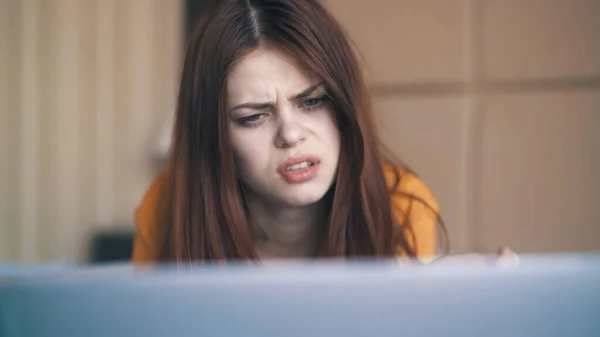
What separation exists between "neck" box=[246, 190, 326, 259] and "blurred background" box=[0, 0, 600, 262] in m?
0.37

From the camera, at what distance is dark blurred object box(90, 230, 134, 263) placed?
1.55 meters

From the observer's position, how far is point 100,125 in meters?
1.67

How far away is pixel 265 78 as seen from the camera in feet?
2.20

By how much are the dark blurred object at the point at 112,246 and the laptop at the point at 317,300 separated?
4.46 feet

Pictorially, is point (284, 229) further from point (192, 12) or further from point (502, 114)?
point (192, 12)

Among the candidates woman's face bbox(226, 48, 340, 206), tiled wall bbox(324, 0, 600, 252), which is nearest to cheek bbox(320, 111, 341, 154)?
woman's face bbox(226, 48, 340, 206)

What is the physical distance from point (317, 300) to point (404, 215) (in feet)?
1.99

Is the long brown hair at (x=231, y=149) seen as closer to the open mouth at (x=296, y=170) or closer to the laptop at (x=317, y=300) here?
the open mouth at (x=296, y=170)

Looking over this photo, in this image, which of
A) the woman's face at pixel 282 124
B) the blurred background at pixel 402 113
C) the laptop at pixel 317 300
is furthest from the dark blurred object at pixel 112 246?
the laptop at pixel 317 300

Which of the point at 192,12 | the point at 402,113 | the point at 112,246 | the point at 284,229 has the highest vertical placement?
the point at 192,12

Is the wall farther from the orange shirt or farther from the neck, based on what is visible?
the neck

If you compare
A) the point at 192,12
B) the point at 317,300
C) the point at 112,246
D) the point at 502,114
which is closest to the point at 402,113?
the point at 502,114

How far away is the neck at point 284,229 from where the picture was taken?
0.79 m

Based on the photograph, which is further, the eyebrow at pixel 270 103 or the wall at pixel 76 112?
the wall at pixel 76 112
